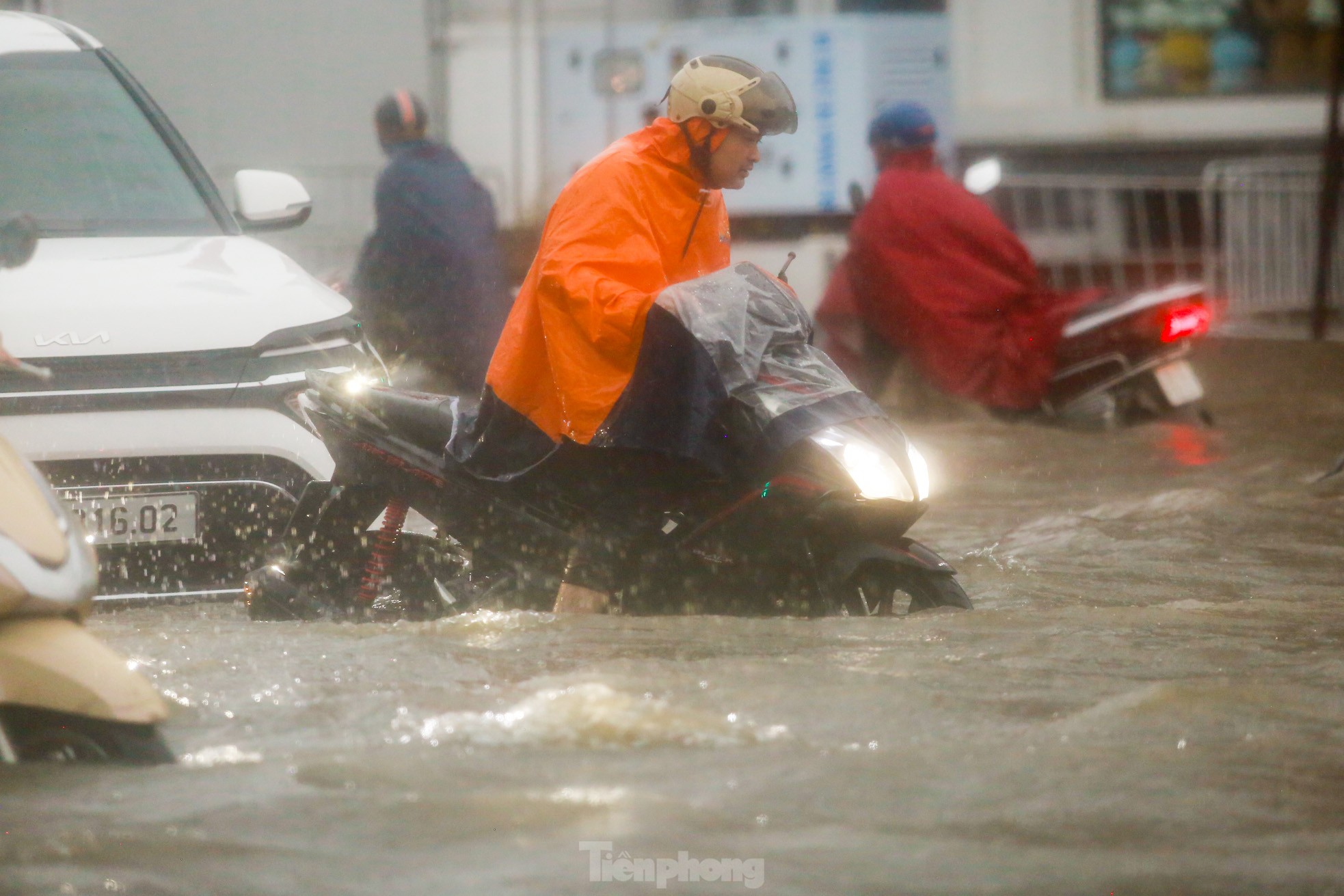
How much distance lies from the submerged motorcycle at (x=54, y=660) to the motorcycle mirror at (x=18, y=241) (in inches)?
73.3

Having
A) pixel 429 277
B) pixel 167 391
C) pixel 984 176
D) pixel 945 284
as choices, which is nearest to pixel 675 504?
pixel 167 391

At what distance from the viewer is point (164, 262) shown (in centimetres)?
566

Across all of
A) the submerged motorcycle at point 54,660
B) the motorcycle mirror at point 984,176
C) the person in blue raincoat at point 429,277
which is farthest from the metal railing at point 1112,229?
the submerged motorcycle at point 54,660

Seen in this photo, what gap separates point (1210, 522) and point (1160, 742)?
352 cm

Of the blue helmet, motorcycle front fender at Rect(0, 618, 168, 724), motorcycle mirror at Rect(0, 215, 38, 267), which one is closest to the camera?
motorcycle front fender at Rect(0, 618, 168, 724)

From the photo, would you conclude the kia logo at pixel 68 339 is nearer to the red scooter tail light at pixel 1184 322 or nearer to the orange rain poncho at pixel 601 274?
the orange rain poncho at pixel 601 274

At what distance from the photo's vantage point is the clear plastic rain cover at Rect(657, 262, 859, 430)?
15.2 ft

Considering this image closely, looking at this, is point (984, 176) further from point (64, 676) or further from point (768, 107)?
point (64, 676)

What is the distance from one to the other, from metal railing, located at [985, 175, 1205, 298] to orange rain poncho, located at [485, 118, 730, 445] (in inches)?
375

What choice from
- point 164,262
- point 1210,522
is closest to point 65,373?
point 164,262

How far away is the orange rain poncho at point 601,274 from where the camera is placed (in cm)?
473

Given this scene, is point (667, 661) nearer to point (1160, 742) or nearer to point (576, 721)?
point (576, 721)

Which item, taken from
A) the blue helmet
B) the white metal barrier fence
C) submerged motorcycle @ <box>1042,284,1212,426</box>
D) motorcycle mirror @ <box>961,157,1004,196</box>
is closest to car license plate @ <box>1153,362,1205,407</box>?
submerged motorcycle @ <box>1042,284,1212,426</box>

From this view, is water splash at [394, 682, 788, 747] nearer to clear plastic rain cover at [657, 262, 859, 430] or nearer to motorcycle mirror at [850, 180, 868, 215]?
clear plastic rain cover at [657, 262, 859, 430]
